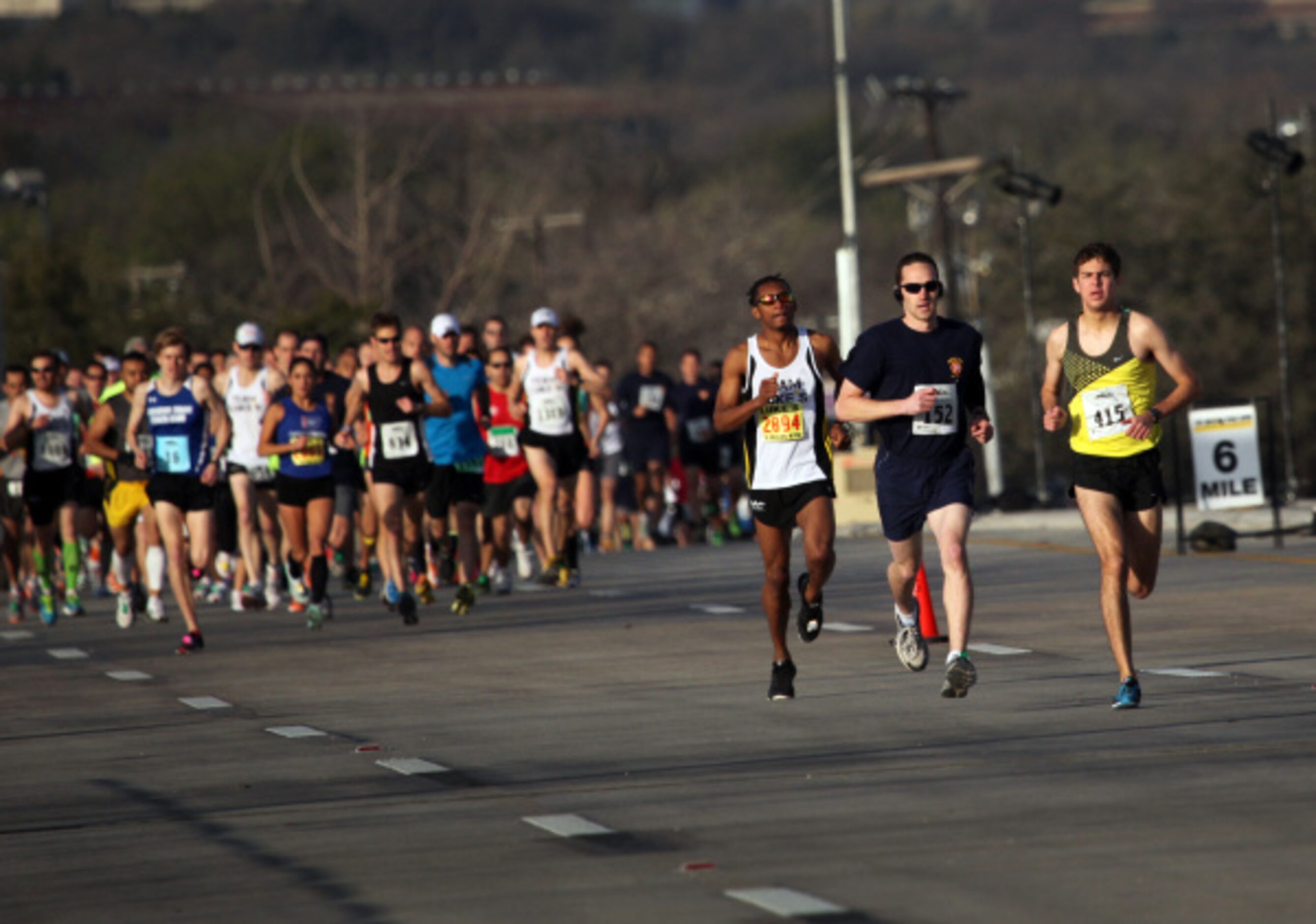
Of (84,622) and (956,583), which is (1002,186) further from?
(956,583)

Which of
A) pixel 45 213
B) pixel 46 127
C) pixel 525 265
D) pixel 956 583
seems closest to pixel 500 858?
pixel 956 583

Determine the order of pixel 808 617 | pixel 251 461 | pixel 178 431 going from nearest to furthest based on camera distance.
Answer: pixel 808 617 < pixel 178 431 < pixel 251 461

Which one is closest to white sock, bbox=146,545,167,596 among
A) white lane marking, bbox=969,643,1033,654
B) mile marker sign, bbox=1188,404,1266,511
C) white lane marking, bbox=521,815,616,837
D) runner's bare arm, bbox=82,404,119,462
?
runner's bare arm, bbox=82,404,119,462

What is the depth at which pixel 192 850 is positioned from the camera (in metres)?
8.95

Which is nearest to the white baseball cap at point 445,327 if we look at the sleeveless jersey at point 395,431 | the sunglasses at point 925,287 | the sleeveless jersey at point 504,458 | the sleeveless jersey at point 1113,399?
the sleeveless jersey at point 504,458

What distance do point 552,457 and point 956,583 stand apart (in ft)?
31.2

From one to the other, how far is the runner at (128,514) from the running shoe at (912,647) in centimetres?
846

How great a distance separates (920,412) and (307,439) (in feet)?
26.2

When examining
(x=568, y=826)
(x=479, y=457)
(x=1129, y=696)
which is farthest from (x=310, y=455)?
(x=568, y=826)

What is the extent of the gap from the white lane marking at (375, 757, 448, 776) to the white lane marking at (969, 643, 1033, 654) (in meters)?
4.36

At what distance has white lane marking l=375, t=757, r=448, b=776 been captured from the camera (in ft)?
35.2

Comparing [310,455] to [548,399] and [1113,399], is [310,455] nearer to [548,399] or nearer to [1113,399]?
[548,399]

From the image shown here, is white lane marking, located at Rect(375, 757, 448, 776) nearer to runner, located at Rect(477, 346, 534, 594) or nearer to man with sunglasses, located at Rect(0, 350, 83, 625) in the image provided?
runner, located at Rect(477, 346, 534, 594)

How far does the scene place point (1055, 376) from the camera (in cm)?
1248
